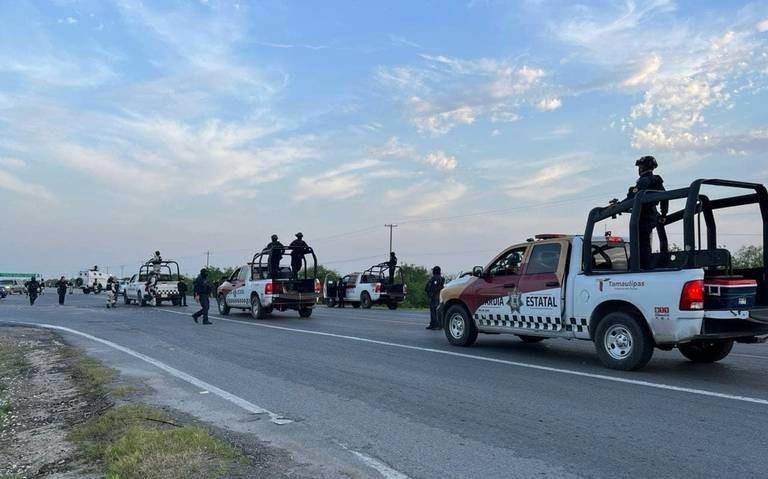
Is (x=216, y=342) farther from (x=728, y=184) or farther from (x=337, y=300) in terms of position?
(x=337, y=300)

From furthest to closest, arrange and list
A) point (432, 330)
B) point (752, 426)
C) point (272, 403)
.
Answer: point (432, 330) < point (272, 403) < point (752, 426)

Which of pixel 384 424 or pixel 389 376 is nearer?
A: pixel 384 424

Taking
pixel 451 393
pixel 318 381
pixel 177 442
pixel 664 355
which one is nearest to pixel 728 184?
pixel 664 355

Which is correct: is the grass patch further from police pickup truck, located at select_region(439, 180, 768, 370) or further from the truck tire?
the truck tire

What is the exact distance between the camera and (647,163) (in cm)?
950

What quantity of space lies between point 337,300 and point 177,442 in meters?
29.1

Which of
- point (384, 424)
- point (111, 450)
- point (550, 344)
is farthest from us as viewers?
point (550, 344)

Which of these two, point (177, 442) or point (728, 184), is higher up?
point (728, 184)

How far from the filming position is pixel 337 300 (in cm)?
3475

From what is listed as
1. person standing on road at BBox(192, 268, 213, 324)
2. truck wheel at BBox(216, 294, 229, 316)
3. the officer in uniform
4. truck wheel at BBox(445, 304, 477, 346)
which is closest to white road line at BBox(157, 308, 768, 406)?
truck wheel at BBox(445, 304, 477, 346)

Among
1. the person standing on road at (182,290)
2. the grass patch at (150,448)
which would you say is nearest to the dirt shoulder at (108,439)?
the grass patch at (150,448)

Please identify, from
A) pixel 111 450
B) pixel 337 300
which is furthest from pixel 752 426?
pixel 337 300

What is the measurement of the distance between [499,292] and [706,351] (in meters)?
3.42

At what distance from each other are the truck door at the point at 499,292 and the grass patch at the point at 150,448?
6314mm
